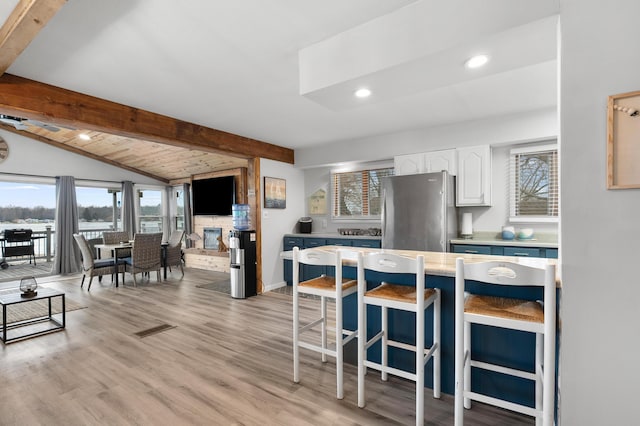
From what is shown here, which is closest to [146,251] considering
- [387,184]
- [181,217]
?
[181,217]

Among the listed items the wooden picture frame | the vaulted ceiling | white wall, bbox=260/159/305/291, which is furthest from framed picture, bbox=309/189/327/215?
the wooden picture frame

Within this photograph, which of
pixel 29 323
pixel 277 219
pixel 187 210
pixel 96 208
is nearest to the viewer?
pixel 29 323

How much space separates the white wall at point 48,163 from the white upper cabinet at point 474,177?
8.02 meters

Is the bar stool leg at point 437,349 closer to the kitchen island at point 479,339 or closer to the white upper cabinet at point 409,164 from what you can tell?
the kitchen island at point 479,339

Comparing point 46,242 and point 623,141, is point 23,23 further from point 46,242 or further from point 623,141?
point 46,242

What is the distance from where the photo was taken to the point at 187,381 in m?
2.38

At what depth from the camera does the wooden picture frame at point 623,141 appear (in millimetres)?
1245

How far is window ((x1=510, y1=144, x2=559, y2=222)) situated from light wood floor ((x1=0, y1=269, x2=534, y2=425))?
2.73 meters

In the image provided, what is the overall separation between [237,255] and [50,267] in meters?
5.35

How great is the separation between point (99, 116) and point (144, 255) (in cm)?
317

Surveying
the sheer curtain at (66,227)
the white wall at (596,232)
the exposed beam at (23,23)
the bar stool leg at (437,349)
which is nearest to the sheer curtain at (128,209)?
the sheer curtain at (66,227)

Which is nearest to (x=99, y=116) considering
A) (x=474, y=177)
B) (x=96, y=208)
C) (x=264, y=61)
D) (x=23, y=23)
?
(x=23, y=23)

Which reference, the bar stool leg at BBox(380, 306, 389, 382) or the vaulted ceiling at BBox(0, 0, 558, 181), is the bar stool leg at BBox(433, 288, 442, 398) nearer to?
the bar stool leg at BBox(380, 306, 389, 382)

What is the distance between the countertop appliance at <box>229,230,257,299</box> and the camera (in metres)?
4.76
